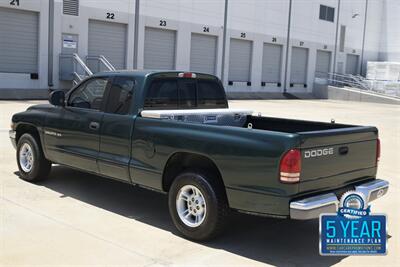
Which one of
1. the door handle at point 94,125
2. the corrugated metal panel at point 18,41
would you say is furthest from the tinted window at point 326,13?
the door handle at point 94,125

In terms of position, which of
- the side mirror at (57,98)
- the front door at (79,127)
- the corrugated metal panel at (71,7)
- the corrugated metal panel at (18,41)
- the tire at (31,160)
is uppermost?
the corrugated metal panel at (71,7)

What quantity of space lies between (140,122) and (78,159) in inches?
51.4

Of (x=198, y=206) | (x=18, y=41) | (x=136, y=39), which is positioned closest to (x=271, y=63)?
(x=136, y=39)

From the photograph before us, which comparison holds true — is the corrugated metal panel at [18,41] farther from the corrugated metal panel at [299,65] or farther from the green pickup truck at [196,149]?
the corrugated metal panel at [299,65]

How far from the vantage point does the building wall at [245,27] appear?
25.9 m

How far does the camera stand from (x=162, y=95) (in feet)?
21.0

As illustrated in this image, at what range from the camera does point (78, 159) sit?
6.76 meters

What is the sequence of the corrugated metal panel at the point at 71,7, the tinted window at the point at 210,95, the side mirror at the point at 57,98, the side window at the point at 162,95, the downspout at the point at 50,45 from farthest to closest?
the corrugated metal panel at the point at 71,7
the downspout at the point at 50,45
the side mirror at the point at 57,98
the tinted window at the point at 210,95
the side window at the point at 162,95

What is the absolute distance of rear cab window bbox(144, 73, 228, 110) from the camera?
6.31 m

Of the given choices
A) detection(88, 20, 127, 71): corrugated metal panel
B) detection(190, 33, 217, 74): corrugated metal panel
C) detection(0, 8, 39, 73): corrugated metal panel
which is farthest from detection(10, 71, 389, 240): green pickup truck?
detection(190, 33, 217, 74): corrugated metal panel

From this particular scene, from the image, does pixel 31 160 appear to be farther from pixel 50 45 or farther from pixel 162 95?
pixel 50 45

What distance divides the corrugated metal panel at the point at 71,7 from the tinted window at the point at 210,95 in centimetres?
2086

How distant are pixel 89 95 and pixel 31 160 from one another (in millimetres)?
1470

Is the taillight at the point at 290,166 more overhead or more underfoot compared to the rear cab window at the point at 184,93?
more underfoot
